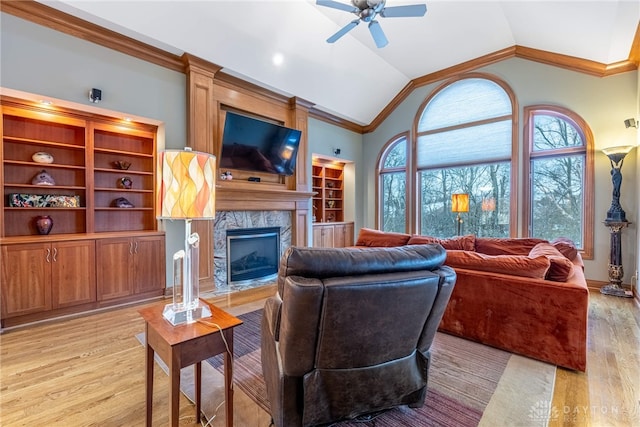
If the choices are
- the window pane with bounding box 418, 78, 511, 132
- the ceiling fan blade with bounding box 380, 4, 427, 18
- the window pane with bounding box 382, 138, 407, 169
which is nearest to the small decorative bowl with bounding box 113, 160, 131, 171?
the ceiling fan blade with bounding box 380, 4, 427, 18

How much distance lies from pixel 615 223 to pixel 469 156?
2.36 m

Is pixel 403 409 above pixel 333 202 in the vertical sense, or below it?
below

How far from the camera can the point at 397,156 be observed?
6609 millimetres

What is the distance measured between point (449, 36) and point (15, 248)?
20.7 feet

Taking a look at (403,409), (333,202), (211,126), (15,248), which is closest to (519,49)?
(333,202)

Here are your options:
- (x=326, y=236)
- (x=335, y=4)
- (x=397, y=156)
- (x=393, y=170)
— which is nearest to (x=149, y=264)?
(x=326, y=236)

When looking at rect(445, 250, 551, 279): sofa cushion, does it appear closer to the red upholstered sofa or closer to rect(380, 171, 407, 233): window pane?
the red upholstered sofa

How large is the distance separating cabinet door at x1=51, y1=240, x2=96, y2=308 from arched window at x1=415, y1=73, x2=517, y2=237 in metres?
5.67

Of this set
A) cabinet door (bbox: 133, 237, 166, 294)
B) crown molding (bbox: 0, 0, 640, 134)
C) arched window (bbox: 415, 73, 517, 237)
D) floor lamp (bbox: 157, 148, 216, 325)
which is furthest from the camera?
arched window (bbox: 415, 73, 517, 237)

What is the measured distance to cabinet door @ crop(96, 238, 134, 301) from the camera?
10.7 ft

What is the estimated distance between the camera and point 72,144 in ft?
11.6

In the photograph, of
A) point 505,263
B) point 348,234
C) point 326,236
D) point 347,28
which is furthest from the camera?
point 348,234

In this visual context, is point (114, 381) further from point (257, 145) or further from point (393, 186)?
point (393, 186)

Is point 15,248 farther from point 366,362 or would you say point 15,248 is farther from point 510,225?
point 510,225
